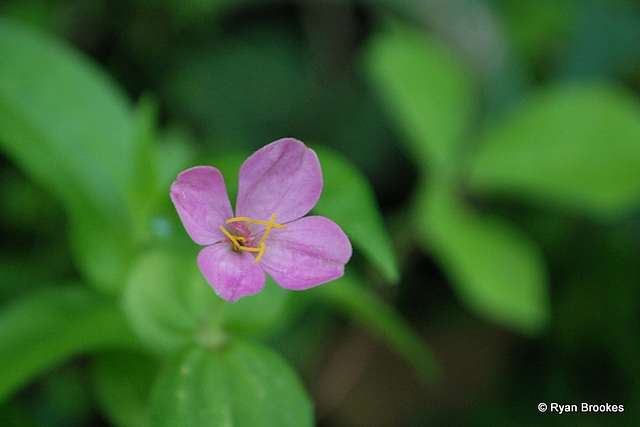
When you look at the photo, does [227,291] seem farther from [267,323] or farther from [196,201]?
[267,323]

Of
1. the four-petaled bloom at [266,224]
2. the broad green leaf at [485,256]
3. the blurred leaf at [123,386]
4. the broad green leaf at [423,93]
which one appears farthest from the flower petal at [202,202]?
the broad green leaf at [423,93]

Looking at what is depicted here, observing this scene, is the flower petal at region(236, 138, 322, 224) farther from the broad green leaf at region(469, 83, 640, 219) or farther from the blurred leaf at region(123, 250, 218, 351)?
the broad green leaf at region(469, 83, 640, 219)

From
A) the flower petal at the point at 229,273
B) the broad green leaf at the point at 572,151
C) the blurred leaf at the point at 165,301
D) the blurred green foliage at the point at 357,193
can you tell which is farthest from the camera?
the broad green leaf at the point at 572,151

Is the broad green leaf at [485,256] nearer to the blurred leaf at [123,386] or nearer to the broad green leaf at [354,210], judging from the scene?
the broad green leaf at [354,210]

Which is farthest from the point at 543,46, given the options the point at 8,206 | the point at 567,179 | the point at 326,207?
the point at 8,206

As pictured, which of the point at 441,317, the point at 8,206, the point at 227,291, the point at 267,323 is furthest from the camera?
the point at 441,317

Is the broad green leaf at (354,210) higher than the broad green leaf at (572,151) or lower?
higher

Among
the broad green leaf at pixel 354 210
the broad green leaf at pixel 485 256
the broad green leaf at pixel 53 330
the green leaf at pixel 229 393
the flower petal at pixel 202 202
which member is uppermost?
the flower petal at pixel 202 202
